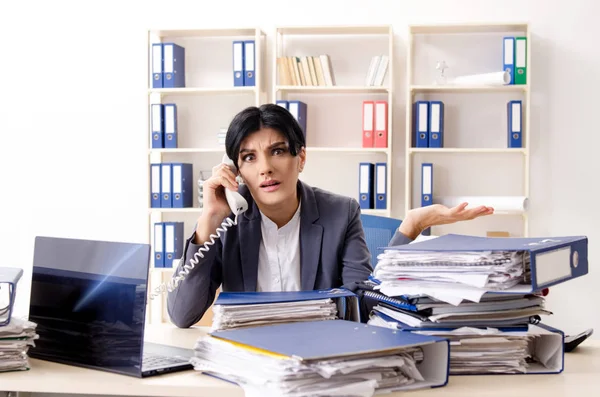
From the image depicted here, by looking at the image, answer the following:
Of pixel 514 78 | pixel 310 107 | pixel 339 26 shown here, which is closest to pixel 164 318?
pixel 310 107

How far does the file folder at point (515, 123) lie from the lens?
14.6 feet

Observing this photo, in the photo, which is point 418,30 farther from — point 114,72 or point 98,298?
point 98,298

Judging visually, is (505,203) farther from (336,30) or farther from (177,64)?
(177,64)

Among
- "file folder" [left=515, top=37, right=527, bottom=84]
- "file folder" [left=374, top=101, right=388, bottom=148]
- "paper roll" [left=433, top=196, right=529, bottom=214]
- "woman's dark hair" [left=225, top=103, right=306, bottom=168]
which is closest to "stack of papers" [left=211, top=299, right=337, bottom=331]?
"woman's dark hair" [left=225, top=103, right=306, bottom=168]

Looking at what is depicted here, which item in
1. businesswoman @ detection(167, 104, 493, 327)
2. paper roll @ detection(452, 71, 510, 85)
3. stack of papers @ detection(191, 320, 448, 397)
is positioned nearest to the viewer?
stack of papers @ detection(191, 320, 448, 397)

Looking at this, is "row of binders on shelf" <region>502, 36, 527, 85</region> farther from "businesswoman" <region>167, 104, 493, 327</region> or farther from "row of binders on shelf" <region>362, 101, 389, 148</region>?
"businesswoman" <region>167, 104, 493, 327</region>

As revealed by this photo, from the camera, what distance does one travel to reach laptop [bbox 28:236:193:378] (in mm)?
1320

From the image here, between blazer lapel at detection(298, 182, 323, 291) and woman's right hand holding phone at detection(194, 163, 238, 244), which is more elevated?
woman's right hand holding phone at detection(194, 163, 238, 244)

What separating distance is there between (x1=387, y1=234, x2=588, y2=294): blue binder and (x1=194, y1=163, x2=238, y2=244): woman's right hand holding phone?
68 cm

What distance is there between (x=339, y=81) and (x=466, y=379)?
3.63 metres

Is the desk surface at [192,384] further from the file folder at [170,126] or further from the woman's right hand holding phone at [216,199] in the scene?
the file folder at [170,126]

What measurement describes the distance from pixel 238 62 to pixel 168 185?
856mm

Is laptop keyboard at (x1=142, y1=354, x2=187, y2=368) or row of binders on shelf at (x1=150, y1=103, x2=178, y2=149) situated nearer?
laptop keyboard at (x1=142, y1=354, x2=187, y2=368)

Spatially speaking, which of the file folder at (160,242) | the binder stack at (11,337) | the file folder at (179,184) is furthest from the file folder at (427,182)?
the binder stack at (11,337)
